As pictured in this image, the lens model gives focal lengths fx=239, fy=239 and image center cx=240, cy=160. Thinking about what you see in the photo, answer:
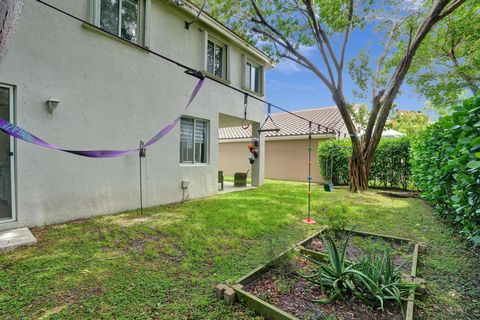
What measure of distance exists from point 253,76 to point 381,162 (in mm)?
7033

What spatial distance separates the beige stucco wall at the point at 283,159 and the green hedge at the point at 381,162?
117cm

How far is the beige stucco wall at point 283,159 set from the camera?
548 inches

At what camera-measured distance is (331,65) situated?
368 inches

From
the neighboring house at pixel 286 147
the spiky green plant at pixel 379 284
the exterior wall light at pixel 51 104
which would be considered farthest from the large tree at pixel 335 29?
the spiky green plant at pixel 379 284

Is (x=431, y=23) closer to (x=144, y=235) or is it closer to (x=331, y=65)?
(x=331, y=65)

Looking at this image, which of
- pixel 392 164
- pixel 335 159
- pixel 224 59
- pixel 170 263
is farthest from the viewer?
pixel 335 159

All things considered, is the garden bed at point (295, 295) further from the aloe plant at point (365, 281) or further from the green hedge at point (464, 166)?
the green hedge at point (464, 166)

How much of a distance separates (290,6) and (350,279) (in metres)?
9.21

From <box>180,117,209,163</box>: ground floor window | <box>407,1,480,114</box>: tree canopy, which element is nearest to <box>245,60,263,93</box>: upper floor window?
<box>180,117,209,163</box>: ground floor window

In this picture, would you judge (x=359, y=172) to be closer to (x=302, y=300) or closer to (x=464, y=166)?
(x=464, y=166)

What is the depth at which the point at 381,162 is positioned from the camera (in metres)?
11.0

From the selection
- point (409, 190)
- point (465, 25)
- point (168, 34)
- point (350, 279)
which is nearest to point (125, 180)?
point (168, 34)

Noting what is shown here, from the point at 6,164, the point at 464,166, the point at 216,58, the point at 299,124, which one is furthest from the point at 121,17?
the point at 299,124

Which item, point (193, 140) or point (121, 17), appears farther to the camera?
point (193, 140)
